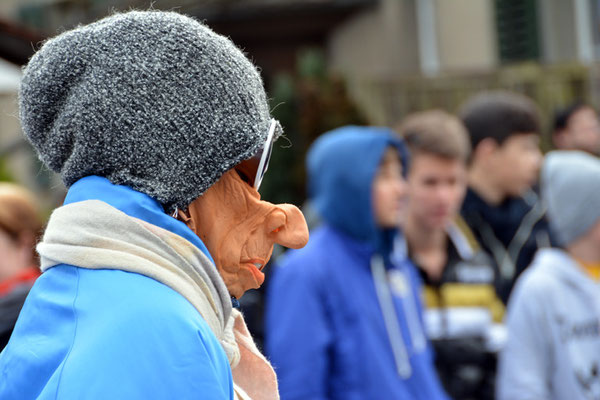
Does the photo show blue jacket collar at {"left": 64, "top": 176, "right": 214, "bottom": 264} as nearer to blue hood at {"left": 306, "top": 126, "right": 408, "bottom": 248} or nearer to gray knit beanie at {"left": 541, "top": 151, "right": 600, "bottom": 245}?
blue hood at {"left": 306, "top": 126, "right": 408, "bottom": 248}

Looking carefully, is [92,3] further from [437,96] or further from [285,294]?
[285,294]

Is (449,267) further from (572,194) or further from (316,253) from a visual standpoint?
(316,253)

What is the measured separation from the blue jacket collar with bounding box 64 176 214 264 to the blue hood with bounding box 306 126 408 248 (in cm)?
239

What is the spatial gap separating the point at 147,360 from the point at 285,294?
2382mm

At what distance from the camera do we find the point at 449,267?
443cm

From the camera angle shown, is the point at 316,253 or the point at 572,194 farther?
the point at 572,194

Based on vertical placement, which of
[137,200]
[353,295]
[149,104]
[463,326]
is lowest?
[463,326]

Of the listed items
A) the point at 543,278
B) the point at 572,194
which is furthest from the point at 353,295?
the point at 572,194

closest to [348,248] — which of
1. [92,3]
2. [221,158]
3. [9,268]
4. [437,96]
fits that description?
[9,268]

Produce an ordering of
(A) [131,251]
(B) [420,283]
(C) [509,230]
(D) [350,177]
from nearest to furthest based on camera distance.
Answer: (A) [131,251] < (D) [350,177] < (B) [420,283] < (C) [509,230]

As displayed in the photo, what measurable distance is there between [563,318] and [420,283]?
0.78 metres

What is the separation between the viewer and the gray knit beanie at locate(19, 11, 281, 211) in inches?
54.4

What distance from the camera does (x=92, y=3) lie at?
14688 mm

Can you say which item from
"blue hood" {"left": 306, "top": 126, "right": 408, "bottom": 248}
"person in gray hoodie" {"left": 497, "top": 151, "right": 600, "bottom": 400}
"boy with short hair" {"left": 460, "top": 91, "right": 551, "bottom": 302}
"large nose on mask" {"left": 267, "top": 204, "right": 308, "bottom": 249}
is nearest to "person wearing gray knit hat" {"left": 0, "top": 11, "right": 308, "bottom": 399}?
"large nose on mask" {"left": 267, "top": 204, "right": 308, "bottom": 249}
